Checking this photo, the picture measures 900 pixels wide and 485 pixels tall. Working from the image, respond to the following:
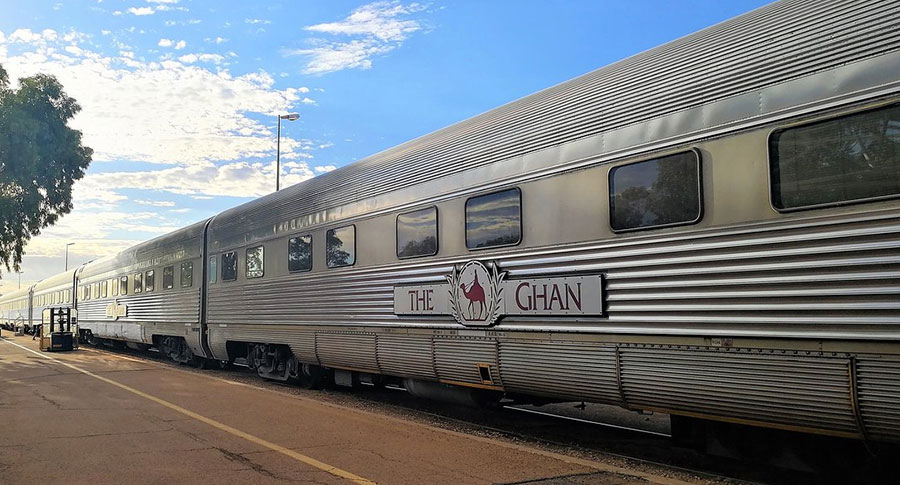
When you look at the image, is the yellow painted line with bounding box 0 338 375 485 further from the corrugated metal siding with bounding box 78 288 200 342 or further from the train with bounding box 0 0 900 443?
the corrugated metal siding with bounding box 78 288 200 342

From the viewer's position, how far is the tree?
24594 mm

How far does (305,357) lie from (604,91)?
6617 millimetres

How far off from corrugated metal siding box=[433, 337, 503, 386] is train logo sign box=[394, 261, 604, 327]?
9.1 inches

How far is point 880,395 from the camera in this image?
167 inches

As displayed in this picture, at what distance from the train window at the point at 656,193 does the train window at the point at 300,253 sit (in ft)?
19.8

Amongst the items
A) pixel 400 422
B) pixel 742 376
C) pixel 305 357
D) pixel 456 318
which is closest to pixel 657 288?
pixel 742 376

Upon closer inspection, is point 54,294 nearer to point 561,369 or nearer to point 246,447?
point 246,447

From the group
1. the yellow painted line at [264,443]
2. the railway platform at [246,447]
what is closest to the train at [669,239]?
the railway platform at [246,447]

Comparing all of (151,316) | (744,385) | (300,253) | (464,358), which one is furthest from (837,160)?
(151,316)

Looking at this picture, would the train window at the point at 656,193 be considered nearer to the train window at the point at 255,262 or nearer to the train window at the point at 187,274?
the train window at the point at 255,262

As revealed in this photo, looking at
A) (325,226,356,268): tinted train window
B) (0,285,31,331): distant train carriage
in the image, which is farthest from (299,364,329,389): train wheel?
(0,285,31,331): distant train carriage

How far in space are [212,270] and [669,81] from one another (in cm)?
1135

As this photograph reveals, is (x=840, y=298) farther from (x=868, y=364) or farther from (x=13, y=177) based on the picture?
(x=13, y=177)

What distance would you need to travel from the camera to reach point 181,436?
7.52 metres
